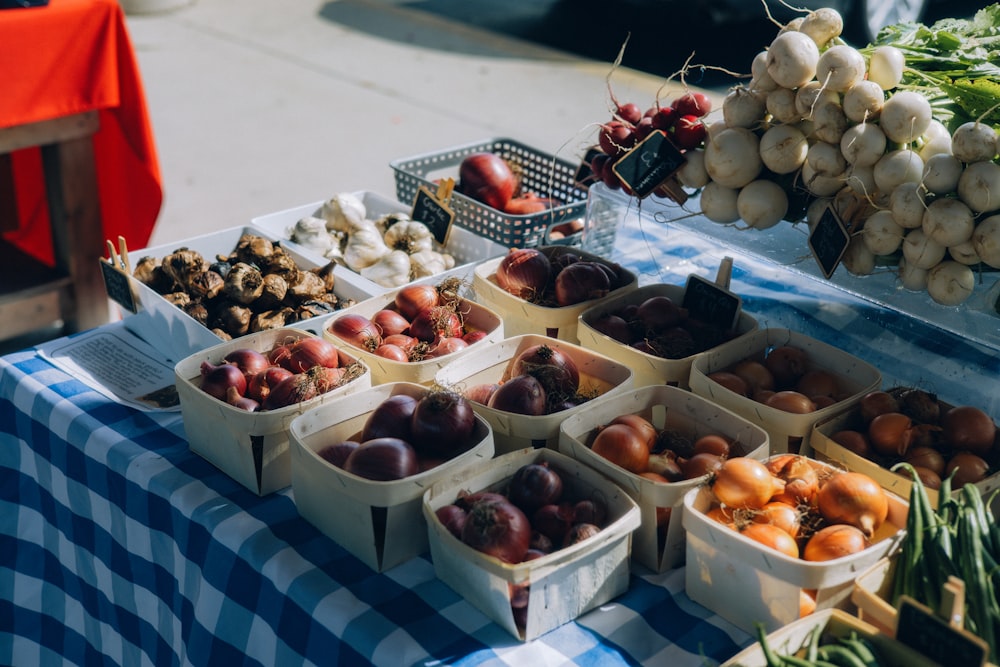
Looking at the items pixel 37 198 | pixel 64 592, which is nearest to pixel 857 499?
pixel 64 592

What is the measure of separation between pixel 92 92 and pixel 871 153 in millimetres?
2361

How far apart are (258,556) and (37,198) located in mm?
2592

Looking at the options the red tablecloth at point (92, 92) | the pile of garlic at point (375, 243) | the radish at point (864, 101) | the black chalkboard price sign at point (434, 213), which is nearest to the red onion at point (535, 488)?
the radish at point (864, 101)

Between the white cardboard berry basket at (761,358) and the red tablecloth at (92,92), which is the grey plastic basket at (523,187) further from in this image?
the red tablecloth at (92,92)

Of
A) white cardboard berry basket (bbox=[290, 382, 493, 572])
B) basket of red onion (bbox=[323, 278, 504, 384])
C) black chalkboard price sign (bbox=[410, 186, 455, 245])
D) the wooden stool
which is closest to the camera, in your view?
white cardboard berry basket (bbox=[290, 382, 493, 572])

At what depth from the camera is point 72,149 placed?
120 inches

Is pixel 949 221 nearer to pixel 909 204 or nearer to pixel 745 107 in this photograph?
pixel 909 204

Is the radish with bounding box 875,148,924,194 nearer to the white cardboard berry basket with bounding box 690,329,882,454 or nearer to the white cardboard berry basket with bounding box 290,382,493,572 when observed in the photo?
the white cardboard berry basket with bounding box 690,329,882,454

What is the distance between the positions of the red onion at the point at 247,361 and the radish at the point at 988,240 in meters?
1.21

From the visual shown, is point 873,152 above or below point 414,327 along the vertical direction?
above

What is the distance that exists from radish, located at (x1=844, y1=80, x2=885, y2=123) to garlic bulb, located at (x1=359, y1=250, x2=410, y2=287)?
3.36 ft

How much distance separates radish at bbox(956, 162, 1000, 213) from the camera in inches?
59.9

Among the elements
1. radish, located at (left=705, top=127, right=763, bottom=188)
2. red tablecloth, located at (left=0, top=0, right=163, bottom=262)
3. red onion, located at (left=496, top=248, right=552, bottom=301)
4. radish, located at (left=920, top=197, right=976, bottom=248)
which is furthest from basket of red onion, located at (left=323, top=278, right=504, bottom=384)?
red tablecloth, located at (left=0, top=0, right=163, bottom=262)

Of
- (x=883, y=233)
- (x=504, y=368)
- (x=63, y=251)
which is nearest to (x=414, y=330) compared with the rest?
(x=504, y=368)
